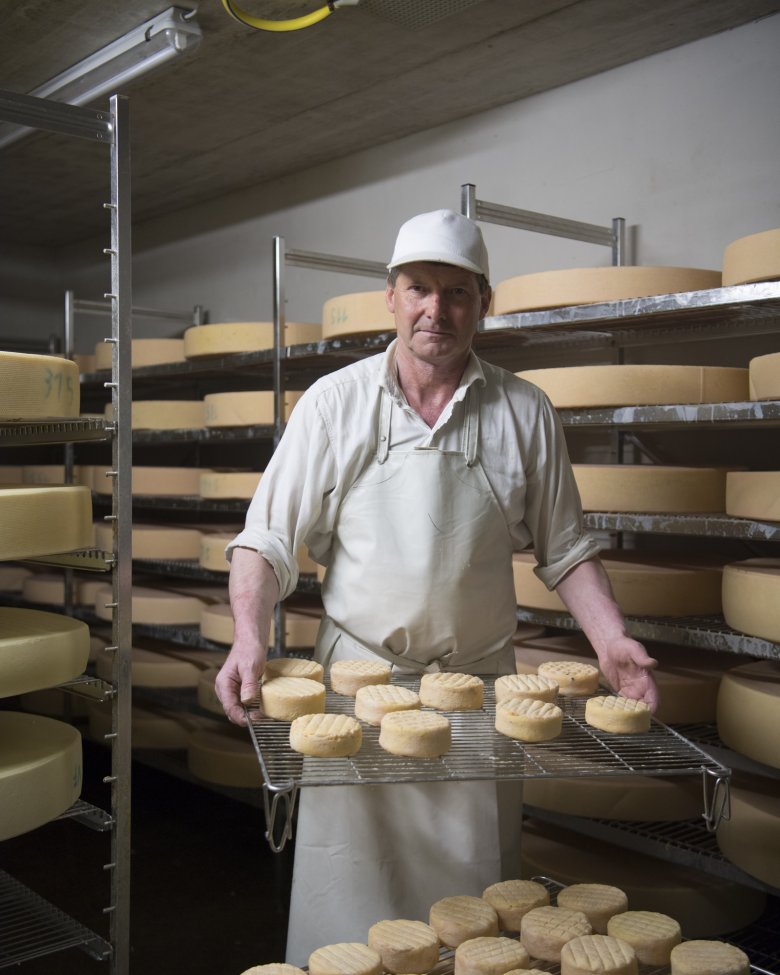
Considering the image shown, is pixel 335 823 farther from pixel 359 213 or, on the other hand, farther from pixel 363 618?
pixel 359 213

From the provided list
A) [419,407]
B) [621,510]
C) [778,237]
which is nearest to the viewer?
[419,407]

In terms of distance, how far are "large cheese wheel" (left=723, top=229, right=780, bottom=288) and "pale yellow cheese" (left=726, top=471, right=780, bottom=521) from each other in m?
0.46

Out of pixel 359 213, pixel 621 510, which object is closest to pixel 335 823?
pixel 621 510

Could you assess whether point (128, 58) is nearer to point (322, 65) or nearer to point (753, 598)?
point (322, 65)

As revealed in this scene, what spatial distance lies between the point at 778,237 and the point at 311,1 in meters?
1.43

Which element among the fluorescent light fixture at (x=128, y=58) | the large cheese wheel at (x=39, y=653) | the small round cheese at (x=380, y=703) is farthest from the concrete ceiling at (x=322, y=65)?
the small round cheese at (x=380, y=703)

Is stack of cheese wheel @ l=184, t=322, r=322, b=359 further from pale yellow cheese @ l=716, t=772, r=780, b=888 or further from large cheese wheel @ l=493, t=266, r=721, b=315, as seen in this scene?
pale yellow cheese @ l=716, t=772, r=780, b=888

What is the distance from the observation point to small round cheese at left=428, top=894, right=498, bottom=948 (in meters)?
→ 1.45

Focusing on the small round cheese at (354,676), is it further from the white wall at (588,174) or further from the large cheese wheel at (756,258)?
the white wall at (588,174)

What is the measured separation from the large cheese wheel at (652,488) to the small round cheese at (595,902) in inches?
48.6

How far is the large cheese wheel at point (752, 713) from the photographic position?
225 cm

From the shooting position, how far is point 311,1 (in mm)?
2807

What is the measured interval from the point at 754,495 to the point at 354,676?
3.81ft

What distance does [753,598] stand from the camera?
231 centimetres
